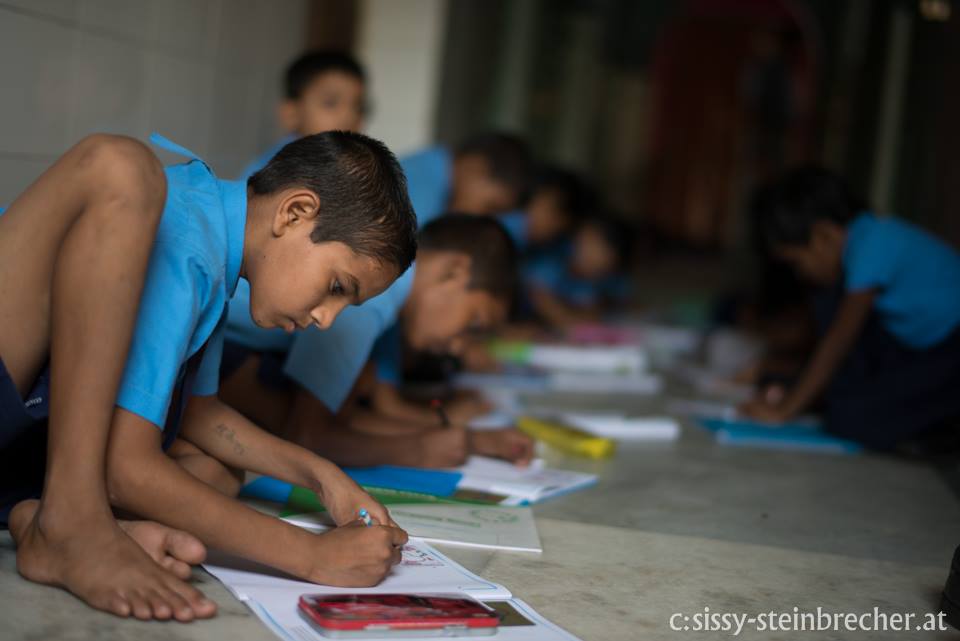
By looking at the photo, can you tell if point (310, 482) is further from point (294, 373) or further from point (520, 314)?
point (520, 314)

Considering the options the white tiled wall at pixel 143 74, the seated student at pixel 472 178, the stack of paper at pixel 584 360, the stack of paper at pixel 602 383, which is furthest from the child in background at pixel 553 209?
the white tiled wall at pixel 143 74

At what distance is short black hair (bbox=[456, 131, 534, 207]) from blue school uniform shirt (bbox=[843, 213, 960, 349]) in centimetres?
87

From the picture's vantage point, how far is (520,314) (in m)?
4.39

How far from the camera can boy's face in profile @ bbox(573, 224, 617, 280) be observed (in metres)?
4.80

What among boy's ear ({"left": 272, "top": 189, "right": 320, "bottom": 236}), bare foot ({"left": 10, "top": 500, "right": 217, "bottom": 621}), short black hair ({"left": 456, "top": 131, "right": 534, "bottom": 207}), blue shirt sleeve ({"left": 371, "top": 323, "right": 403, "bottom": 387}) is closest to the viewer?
bare foot ({"left": 10, "top": 500, "right": 217, "bottom": 621})

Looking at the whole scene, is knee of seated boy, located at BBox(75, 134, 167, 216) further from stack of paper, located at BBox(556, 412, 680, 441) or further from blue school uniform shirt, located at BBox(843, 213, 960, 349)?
blue school uniform shirt, located at BBox(843, 213, 960, 349)

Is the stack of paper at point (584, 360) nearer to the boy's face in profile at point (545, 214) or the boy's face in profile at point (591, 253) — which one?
the boy's face in profile at point (545, 214)

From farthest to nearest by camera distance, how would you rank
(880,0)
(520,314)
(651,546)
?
(880,0), (520,314), (651,546)

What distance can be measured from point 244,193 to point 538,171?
10.3 ft

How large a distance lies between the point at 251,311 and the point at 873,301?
2.00 m

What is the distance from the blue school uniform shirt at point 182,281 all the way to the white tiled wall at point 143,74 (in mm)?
878

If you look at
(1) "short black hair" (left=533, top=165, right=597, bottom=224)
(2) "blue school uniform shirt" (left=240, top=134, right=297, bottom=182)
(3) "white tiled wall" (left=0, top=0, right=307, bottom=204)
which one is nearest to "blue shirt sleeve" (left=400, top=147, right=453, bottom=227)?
(2) "blue school uniform shirt" (left=240, top=134, right=297, bottom=182)

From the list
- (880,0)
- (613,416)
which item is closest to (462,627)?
(613,416)

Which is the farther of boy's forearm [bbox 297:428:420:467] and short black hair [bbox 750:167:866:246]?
short black hair [bbox 750:167:866:246]
